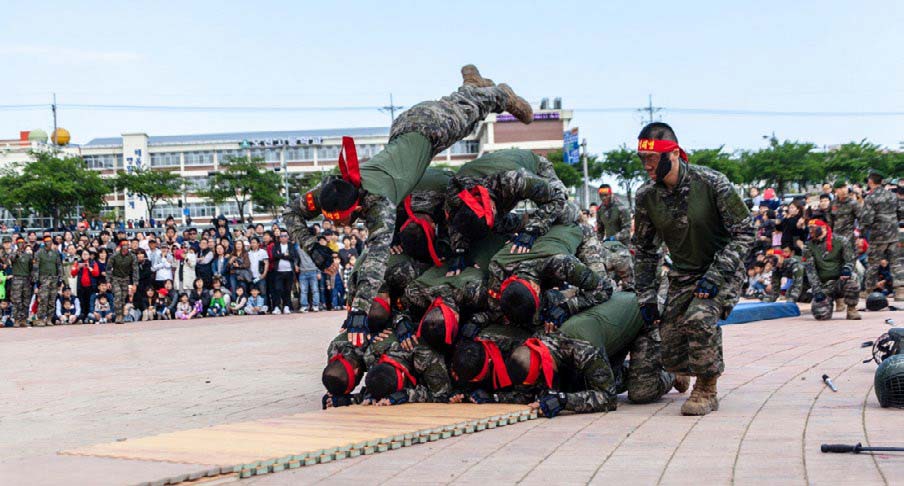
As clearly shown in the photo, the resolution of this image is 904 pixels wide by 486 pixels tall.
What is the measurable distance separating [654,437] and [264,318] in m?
14.7

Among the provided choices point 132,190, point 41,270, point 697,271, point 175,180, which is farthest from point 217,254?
point 175,180

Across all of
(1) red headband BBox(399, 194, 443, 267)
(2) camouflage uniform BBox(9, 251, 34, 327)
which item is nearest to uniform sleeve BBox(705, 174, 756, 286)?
(1) red headband BBox(399, 194, 443, 267)

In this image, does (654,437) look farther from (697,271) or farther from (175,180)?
(175,180)

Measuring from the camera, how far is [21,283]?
20641mm

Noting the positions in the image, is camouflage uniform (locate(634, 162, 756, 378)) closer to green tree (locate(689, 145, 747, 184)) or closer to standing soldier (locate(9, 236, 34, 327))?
standing soldier (locate(9, 236, 34, 327))

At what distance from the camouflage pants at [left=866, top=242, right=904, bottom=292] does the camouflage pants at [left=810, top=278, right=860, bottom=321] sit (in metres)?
2.64

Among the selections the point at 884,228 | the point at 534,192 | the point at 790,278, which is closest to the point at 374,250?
the point at 534,192

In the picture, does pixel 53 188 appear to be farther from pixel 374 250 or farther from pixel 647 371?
pixel 647 371

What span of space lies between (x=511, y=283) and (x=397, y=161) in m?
1.43

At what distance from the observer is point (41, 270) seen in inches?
803

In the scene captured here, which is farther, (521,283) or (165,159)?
(165,159)

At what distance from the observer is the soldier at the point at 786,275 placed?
17141mm

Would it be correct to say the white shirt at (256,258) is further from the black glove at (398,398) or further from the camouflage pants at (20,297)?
the black glove at (398,398)

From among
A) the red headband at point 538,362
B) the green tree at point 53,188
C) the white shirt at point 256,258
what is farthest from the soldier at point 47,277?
the green tree at point 53,188
